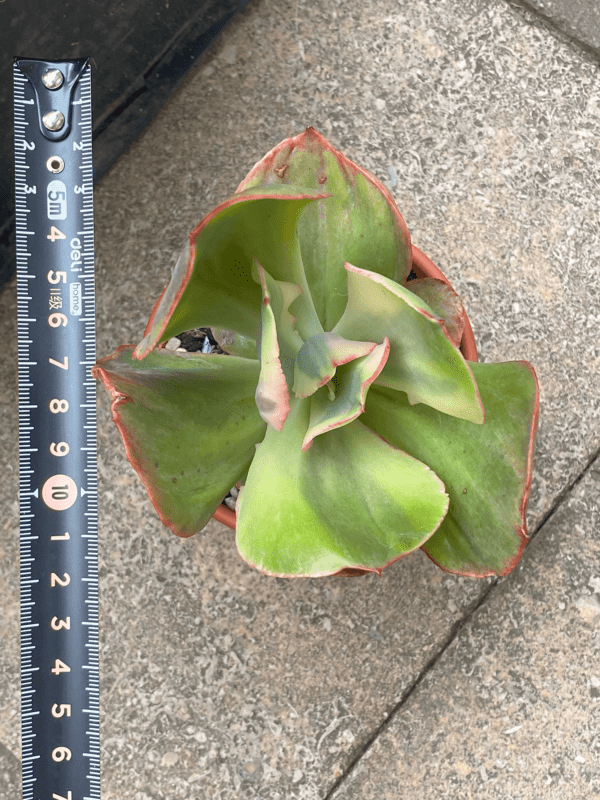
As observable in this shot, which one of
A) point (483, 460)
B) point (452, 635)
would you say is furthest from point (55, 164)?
point (452, 635)

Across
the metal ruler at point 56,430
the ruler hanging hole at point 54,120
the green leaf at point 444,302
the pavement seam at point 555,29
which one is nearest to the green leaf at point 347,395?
the green leaf at point 444,302

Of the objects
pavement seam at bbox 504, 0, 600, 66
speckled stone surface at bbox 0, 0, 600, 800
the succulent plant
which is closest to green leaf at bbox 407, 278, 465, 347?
the succulent plant

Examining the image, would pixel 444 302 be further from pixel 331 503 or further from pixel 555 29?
pixel 555 29

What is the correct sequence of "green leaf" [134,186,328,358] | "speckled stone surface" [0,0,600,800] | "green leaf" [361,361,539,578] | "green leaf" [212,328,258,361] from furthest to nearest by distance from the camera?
"speckled stone surface" [0,0,600,800] → "green leaf" [212,328,258,361] → "green leaf" [361,361,539,578] → "green leaf" [134,186,328,358]

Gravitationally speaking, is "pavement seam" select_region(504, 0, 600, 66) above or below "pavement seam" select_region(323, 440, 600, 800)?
above

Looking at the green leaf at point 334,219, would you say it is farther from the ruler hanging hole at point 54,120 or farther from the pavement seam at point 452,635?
the pavement seam at point 452,635

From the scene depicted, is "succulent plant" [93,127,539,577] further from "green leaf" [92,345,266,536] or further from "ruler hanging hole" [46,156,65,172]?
"ruler hanging hole" [46,156,65,172]

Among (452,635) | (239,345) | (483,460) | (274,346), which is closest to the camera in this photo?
(274,346)
